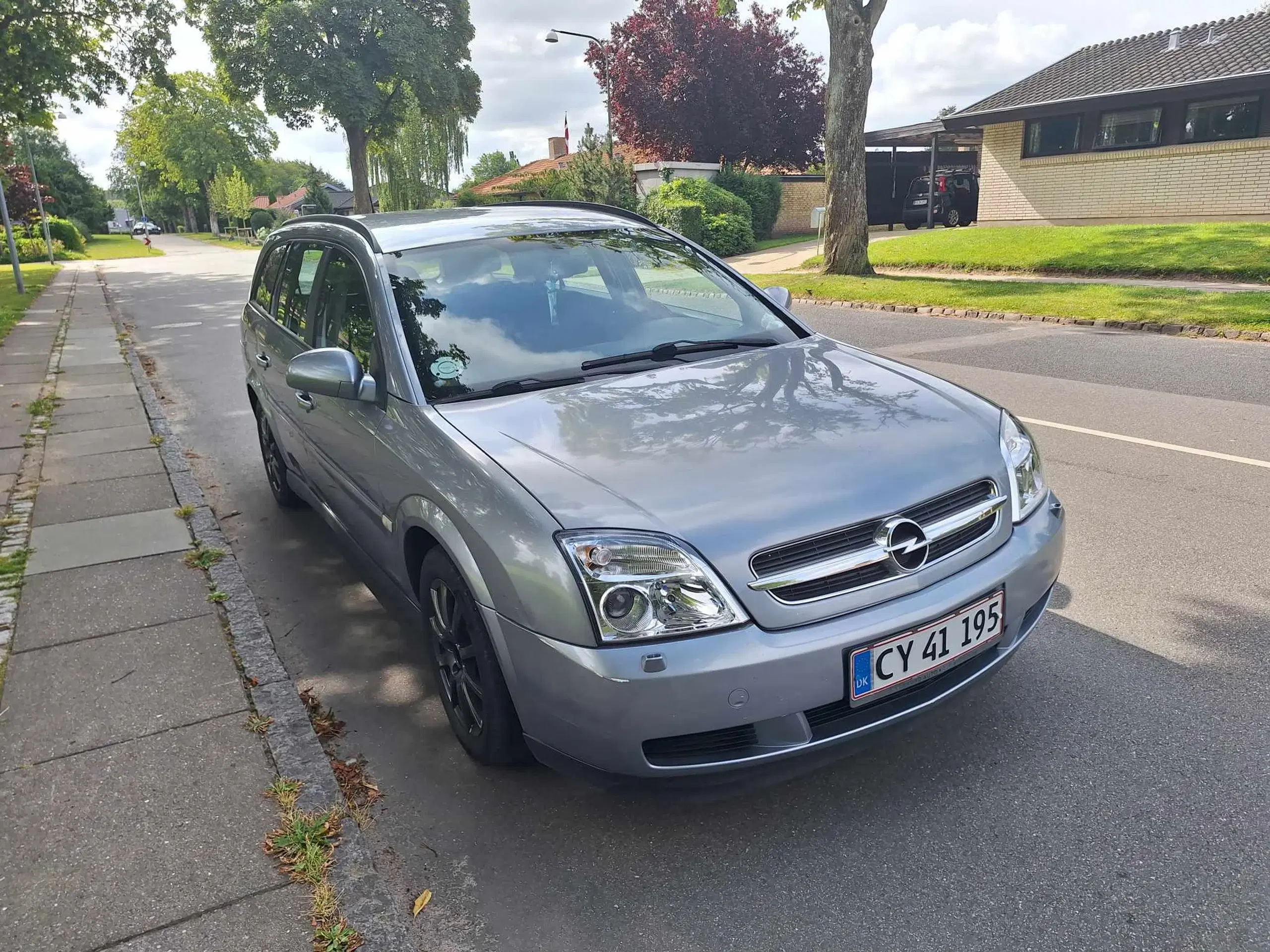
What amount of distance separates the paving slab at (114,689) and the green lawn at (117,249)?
50328 millimetres

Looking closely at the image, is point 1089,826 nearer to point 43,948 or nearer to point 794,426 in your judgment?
point 794,426

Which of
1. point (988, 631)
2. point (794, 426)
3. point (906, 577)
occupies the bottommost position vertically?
point (988, 631)

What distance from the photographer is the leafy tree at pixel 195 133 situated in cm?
8025

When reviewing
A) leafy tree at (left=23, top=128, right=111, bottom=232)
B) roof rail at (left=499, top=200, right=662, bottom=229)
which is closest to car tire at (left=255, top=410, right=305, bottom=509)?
roof rail at (left=499, top=200, right=662, bottom=229)

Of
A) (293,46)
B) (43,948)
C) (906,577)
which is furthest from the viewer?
(293,46)

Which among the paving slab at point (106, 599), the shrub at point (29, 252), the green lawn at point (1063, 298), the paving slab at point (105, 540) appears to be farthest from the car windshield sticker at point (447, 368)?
the shrub at point (29, 252)

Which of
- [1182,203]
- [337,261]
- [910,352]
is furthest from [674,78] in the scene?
[337,261]

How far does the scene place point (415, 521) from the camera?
9.62 ft

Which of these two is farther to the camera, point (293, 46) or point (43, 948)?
point (293, 46)

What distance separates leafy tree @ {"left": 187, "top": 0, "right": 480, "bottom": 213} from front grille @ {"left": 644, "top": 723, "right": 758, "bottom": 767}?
45768 millimetres

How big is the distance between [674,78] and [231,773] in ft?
118

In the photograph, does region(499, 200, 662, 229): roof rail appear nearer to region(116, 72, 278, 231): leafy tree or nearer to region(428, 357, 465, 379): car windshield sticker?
region(428, 357, 465, 379): car windshield sticker

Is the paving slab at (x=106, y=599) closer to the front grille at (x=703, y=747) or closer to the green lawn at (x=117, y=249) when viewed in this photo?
the front grille at (x=703, y=747)

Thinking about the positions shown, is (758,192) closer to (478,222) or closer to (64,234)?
(478,222)
